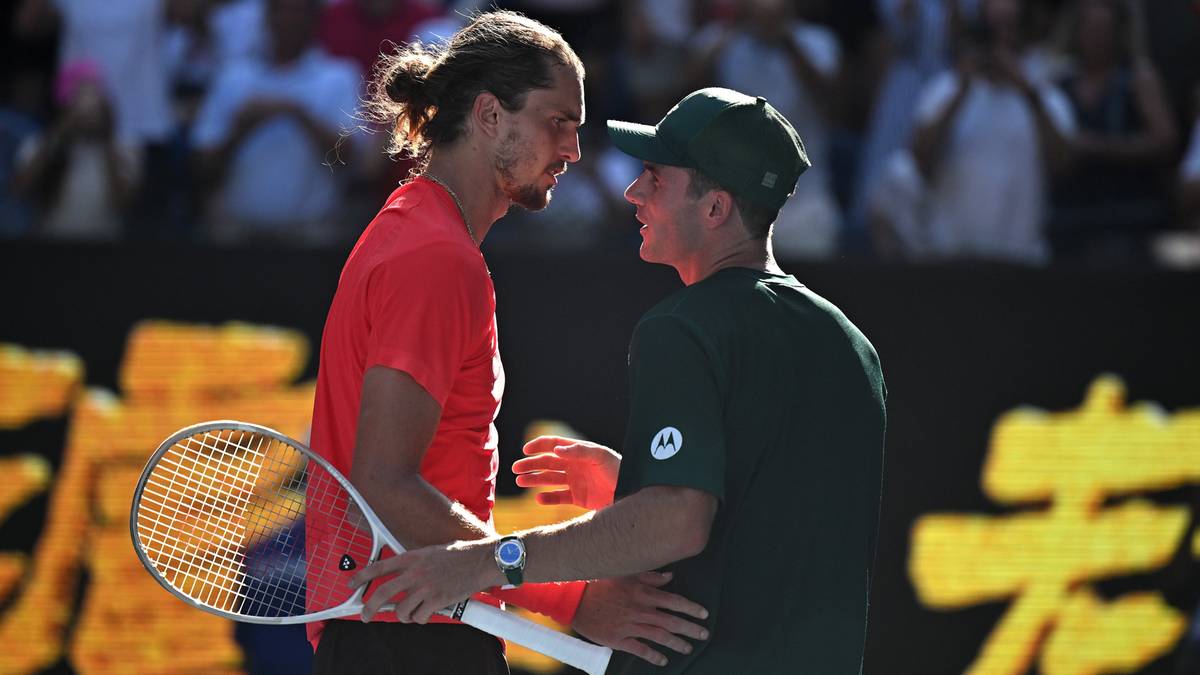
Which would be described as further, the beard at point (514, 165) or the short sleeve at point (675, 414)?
the beard at point (514, 165)

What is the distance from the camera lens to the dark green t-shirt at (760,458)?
2562mm

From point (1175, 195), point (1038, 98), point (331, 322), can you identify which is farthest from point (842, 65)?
point (331, 322)

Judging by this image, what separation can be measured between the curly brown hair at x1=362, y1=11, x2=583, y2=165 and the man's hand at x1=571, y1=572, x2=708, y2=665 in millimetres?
949

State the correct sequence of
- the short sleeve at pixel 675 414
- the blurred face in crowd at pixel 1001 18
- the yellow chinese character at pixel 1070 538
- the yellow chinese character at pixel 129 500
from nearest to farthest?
the short sleeve at pixel 675 414 < the yellow chinese character at pixel 129 500 < the yellow chinese character at pixel 1070 538 < the blurred face in crowd at pixel 1001 18

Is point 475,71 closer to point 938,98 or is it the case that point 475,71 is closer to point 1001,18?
point 938,98

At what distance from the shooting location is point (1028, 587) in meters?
5.92

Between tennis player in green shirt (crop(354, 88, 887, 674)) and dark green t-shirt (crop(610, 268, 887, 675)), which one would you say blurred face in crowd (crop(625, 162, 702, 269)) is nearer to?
tennis player in green shirt (crop(354, 88, 887, 674))

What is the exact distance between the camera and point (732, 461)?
8.59 ft

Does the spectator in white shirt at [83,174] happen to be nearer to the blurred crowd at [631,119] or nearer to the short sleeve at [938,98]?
the blurred crowd at [631,119]

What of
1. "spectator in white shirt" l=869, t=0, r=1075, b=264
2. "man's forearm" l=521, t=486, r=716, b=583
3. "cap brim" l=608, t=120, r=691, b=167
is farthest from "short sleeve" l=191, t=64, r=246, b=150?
"man's forearm" l=521, t=486, r=716, b=583

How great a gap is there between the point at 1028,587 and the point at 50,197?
13.8 ft

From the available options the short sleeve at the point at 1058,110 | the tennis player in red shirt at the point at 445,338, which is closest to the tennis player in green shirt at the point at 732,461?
the tennis player in red shirt at the point at 445,338

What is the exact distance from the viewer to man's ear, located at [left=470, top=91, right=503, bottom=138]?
9.78 ft

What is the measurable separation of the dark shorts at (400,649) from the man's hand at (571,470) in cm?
37
